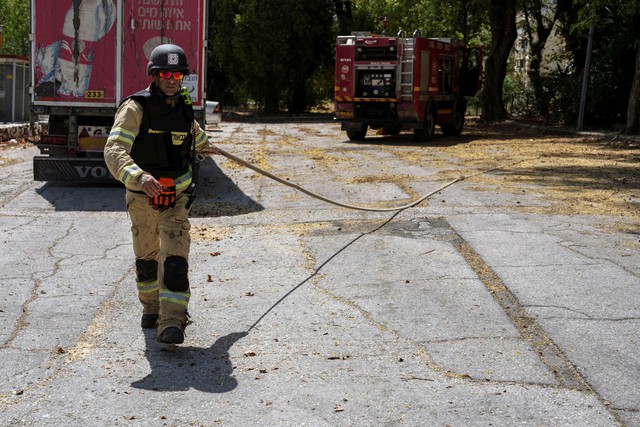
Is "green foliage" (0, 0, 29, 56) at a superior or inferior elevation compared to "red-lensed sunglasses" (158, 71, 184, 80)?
superior

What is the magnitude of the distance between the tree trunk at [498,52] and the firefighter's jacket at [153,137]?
86.6 feet

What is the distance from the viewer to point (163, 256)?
18.2ft

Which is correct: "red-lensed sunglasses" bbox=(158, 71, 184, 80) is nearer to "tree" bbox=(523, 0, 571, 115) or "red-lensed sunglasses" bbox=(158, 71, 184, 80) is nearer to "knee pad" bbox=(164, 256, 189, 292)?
"knee pad" bbox=(164, 256, 189, 292)

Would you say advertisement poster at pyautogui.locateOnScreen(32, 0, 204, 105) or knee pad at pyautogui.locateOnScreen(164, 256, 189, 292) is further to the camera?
advertisement poster at pyautogui.locateOnScreen(32, 0, 204, 105)

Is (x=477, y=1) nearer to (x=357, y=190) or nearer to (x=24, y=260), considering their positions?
(x=357, y=190)

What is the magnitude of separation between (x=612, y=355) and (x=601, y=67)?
24604mm

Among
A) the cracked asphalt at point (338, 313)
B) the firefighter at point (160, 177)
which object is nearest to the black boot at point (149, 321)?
the firefighter at point (160, 177)

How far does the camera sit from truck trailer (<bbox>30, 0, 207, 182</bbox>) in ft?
40.2

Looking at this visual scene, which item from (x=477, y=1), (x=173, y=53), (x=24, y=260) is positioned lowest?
(x=24, y=260)

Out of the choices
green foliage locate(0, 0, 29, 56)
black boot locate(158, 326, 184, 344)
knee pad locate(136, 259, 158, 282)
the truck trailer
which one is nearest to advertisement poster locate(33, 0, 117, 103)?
the truck trailer

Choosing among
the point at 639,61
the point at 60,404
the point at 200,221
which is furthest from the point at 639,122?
the point at 60,404

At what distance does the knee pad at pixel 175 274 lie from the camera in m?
5.45

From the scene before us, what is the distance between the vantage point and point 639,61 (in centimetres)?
2350

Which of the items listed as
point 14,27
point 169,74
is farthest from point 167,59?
point 14,27
